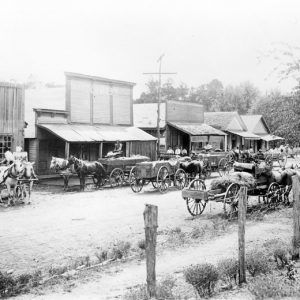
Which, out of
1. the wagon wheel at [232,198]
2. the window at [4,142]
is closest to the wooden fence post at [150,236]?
the wagon wheel at [232,198]

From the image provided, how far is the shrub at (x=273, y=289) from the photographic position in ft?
19.9

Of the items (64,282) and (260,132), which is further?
(260,132)

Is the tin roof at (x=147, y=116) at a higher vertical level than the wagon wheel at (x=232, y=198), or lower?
higher

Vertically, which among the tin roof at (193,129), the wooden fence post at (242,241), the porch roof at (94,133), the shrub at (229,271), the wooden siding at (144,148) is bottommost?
the shrub at (229,271)

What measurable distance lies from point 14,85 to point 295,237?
16646mm

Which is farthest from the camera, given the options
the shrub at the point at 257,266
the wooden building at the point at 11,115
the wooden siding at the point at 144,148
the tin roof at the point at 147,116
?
the tin roof at the point at 147,116

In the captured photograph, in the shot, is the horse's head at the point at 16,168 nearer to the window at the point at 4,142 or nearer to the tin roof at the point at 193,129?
the window at the point at 4,142

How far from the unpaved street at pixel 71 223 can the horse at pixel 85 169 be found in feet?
5.37

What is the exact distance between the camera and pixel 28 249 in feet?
32.6

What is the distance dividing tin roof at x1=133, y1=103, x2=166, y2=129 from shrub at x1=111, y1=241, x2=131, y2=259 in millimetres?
27453

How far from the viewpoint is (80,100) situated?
27.5m

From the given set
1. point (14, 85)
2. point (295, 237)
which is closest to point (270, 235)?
point (295, 237)

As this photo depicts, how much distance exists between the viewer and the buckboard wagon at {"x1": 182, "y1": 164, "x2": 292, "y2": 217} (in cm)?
1336

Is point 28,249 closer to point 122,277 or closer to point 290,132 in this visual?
point 122,277
